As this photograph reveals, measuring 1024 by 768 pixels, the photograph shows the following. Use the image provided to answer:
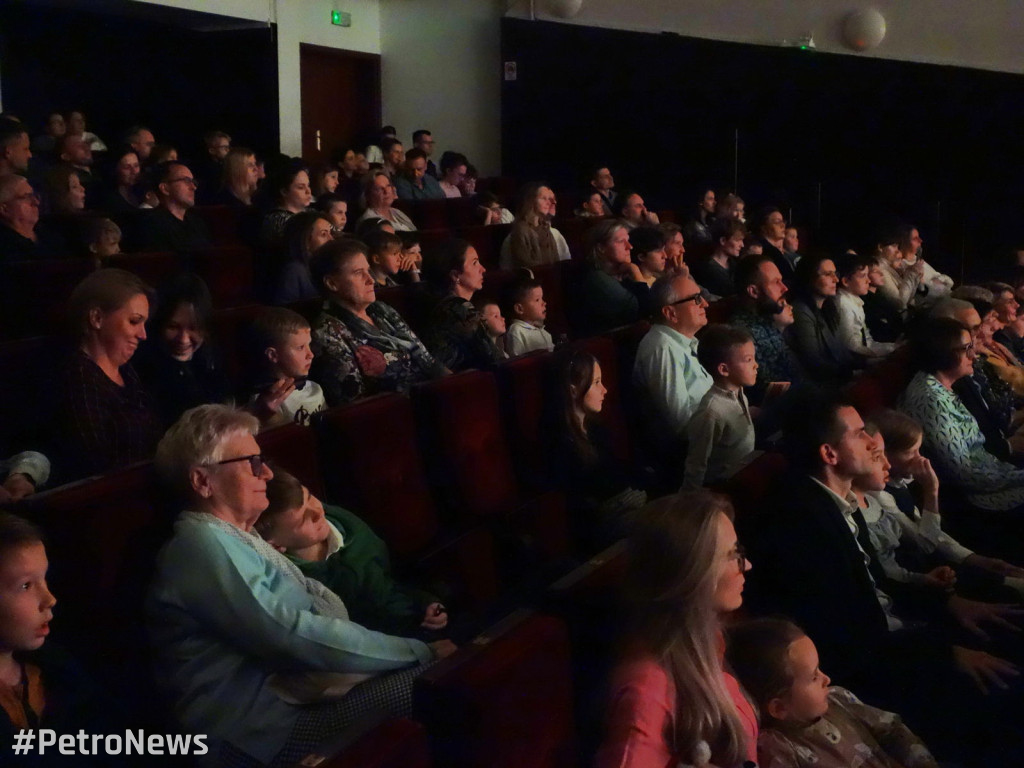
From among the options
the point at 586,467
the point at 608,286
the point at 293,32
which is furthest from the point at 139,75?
the point at 586,467

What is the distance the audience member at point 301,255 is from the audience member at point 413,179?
2.17 m

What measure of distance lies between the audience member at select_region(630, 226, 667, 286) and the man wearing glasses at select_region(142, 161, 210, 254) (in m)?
1.31

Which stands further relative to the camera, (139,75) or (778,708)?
(139,75)

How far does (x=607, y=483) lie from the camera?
6.24 feet

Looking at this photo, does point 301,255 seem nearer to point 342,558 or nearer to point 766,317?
point 766,317

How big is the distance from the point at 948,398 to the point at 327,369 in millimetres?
1246

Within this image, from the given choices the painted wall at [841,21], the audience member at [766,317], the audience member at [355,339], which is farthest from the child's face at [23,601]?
the painted wall at [841,21]

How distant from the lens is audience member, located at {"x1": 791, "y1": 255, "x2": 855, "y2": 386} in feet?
9.87

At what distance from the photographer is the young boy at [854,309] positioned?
310cm

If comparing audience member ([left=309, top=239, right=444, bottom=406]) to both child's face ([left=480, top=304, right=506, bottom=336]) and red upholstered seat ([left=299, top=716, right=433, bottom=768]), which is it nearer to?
child's face ([left=480, top=304, right=506, bottom=336])

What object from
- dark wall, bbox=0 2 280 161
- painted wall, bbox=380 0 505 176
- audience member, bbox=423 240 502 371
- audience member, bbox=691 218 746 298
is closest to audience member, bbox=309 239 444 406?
audience member, bbox=423 240 502 371

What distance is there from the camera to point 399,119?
6.81 metres

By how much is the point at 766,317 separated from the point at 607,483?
1.20 m

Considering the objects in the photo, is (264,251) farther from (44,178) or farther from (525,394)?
(525,394)
